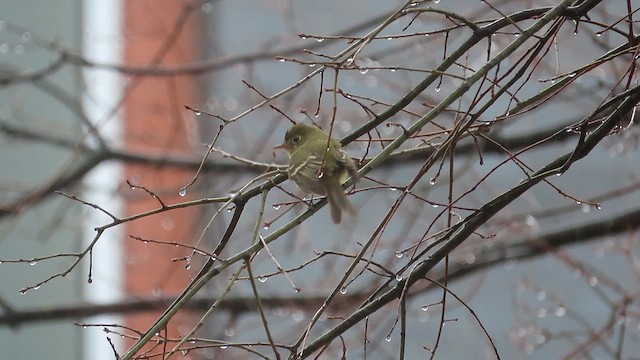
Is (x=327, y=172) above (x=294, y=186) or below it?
below

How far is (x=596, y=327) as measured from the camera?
400cm

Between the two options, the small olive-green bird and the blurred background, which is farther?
the blurred background

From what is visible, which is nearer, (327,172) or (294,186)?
(327,172)

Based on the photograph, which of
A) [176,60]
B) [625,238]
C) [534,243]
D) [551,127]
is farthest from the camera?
[176,60]

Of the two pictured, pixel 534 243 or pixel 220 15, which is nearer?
pixel 534 243

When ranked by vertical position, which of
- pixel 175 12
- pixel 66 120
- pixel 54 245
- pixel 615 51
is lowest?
pixel 615 51

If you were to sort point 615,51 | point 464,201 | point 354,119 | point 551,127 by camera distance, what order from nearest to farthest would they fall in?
1. point 615,51
2. point 551,127
3. point 354,119
4. point 464,201

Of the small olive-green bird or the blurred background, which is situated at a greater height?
the blurred background

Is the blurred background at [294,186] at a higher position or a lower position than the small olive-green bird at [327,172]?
higher

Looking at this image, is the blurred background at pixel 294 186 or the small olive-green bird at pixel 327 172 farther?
the blurred background at pixel 294 186

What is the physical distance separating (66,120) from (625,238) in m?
3.11

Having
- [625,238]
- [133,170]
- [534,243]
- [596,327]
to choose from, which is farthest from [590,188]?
[133,170]

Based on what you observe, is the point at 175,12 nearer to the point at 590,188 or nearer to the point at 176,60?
the point at 176,60

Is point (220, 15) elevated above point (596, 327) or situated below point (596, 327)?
above
